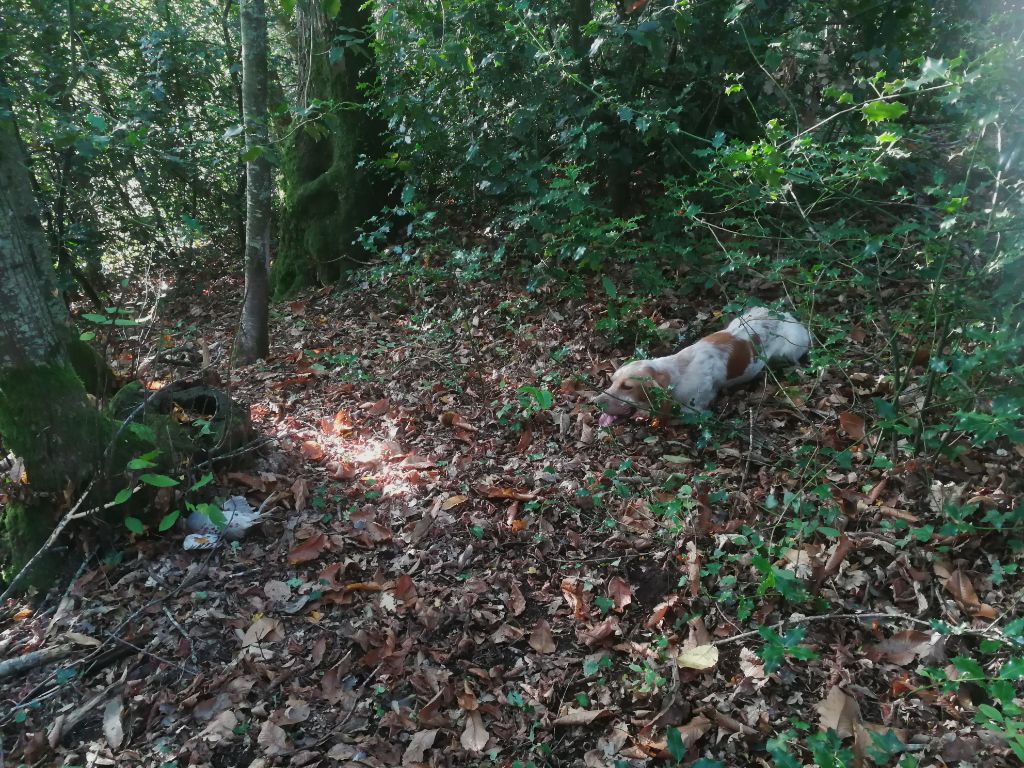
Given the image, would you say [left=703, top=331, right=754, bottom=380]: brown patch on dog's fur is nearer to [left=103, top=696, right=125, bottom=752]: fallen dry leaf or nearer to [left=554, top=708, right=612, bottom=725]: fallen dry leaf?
[left=554, top=708, right=612, bottom=725]: fallen dry leaf

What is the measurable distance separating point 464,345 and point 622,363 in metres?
1.51

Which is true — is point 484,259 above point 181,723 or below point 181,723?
above

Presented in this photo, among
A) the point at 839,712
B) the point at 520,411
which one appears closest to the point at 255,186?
the point at 520,411

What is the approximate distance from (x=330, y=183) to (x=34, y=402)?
509 cm

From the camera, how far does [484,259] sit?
264 inches

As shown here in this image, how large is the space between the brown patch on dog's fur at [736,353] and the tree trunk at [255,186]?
128 inches

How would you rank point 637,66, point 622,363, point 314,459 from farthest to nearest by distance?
point 637,66 < point 622,363 < point 314,459

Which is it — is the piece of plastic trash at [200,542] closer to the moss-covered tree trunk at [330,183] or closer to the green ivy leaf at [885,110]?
the green ivy leaf at [885,110]

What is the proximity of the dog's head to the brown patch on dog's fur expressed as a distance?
0.48 meters

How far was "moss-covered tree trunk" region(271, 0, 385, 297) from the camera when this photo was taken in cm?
748

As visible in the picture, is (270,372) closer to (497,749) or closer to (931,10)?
(497,749)

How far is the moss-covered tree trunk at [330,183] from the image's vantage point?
7480 mm

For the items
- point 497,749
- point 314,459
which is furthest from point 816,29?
point 497,749

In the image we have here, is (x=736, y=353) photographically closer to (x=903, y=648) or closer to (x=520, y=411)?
(x=520, y=411)
